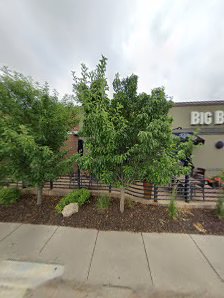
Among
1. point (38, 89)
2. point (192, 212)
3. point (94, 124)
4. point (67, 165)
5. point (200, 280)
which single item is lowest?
point (200, 280)

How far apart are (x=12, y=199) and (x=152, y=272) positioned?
462cm

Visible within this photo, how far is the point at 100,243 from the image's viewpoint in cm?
349

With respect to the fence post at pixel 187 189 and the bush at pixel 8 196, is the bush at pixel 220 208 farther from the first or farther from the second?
the bush at pixel 8 196

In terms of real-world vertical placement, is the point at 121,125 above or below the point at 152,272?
above

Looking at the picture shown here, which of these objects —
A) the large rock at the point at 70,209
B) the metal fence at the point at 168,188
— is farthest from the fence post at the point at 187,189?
the large rock at the point at 70,209

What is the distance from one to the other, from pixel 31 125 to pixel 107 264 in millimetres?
3872

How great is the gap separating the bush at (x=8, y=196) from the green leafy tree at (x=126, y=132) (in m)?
3.04

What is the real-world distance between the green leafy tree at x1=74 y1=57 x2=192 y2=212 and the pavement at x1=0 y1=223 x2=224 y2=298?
4.46 ft

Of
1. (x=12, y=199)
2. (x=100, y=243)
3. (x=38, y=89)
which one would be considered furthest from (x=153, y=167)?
(x=12, y=199)

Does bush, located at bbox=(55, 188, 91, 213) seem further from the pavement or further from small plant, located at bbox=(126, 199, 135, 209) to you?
small plant, located at bbox=(126, 199, 135, 209)

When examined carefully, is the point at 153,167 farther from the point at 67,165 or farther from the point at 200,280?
the point at 67,165

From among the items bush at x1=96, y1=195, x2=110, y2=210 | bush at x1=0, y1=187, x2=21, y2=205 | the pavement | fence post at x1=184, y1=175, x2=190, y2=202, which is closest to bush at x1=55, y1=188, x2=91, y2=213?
bush at x1=96, y1=195, x2=110, y2=210

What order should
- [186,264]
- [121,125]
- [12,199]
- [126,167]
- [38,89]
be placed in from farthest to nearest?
[12,199] < [38,89] < [126,167] < [121,125] < [186,264]

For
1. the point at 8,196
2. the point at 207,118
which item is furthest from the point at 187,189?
the point at 207,118
